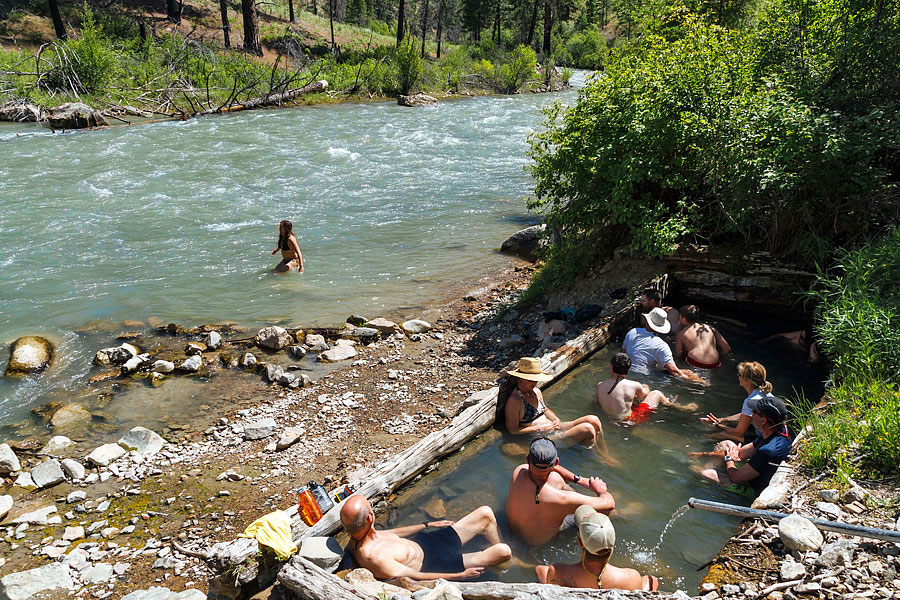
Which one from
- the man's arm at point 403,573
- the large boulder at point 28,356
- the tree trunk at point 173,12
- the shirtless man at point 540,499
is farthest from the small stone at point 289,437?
the tree trunk at point 173,12

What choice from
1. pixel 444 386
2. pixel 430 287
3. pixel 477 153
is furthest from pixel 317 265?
pixel 477 153

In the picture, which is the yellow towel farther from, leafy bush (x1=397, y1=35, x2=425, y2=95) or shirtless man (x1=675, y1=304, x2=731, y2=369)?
leafy bush (x1=397, y1=35, x2=425, y2=95)

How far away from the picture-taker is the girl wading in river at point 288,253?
1243cm

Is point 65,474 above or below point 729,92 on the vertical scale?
below

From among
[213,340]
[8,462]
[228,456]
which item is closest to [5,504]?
[8,462]

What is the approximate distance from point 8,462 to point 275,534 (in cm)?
389

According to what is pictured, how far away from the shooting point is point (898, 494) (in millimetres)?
4645

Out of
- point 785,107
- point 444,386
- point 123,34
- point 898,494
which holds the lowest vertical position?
point 444,386

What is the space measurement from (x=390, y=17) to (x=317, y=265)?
74.2m

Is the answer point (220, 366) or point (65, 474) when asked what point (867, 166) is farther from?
point (65, 474)

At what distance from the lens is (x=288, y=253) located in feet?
41.5

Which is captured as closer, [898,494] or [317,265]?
[898,494]

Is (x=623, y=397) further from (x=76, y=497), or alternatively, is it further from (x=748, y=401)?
(x=76, y=497)

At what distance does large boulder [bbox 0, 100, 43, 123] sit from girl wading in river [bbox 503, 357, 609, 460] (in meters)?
26.7
